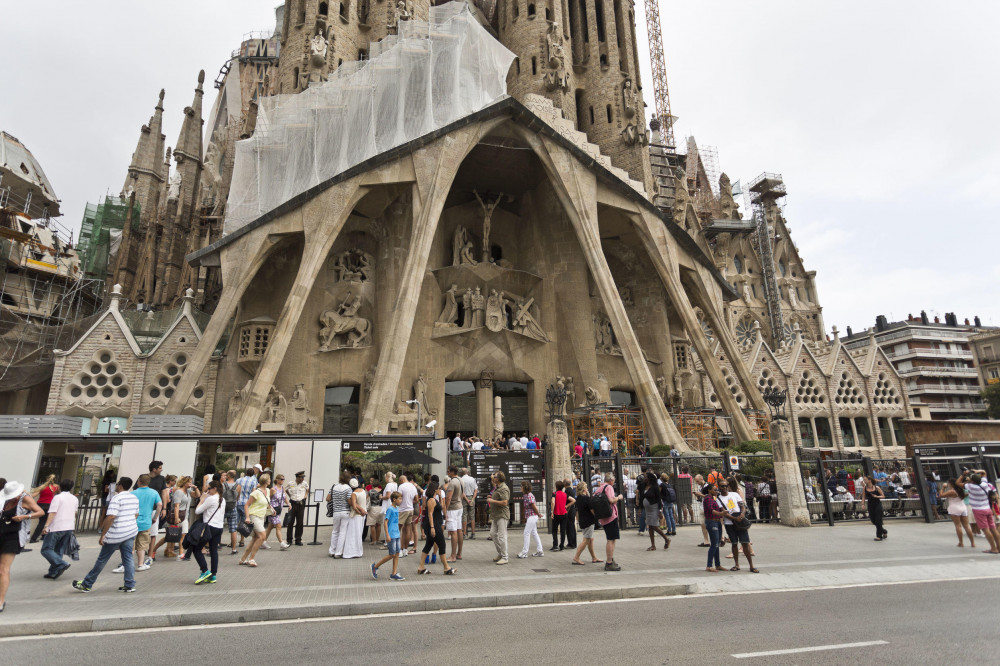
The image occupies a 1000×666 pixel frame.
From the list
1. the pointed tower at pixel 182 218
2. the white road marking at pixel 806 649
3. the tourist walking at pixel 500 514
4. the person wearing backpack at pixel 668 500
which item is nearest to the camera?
the white road marking at pixel 806 649

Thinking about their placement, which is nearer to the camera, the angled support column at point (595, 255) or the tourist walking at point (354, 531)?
the tourist walking at point (354, 531)

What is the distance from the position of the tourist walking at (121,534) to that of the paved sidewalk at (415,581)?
183 millimetres

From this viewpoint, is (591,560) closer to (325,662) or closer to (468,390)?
(325,662)

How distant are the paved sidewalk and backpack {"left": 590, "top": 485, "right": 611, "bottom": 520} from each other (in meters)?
0.85

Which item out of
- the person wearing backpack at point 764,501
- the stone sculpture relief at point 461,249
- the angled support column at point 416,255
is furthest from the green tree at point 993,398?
the angled support column at point 416,255

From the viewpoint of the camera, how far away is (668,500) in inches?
460

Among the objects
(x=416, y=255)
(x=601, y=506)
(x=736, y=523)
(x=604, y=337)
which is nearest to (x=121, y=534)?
(x=601, y=506)

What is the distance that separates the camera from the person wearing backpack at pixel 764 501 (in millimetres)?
15023

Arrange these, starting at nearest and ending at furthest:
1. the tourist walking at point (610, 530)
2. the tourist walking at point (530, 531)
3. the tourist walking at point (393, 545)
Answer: the tourist walking at point (393, 545) → the tourist walking at point (610, 530) → the tourist walking at point (530, 531)

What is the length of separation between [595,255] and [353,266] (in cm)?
1149

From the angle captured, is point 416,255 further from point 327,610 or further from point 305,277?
point 327,610

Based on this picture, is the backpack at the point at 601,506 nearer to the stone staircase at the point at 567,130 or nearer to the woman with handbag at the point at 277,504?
the woman with handbag at the point at 277,504

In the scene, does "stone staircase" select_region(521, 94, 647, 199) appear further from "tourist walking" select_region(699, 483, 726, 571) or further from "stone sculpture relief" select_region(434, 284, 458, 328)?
"tourist walking" select_region(699, 483, 726, 571)

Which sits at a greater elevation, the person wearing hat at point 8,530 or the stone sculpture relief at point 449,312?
the stone sculpture relief at point 449,312
